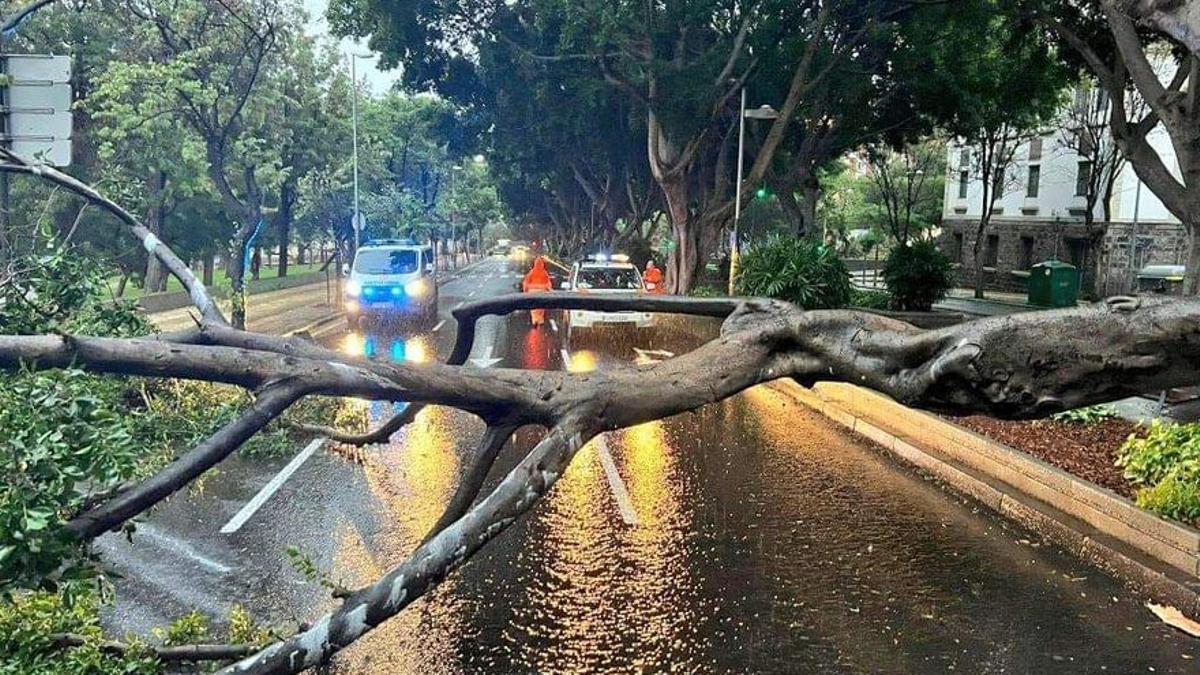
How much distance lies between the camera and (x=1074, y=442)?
32.7 feet

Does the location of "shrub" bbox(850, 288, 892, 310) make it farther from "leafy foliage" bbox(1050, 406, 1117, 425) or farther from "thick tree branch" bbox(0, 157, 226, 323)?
"thick tree branch" bbox(0, 157, 226, 323)

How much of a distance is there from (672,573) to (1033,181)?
42.6m

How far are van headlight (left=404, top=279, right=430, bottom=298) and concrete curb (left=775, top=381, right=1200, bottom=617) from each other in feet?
44.9

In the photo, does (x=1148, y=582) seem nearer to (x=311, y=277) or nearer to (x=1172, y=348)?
(x=1172, y=348)

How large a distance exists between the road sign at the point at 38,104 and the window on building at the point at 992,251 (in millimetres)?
44741

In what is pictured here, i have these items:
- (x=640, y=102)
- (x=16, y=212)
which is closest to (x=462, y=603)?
(x=640, y=102)

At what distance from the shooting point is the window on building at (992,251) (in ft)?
152

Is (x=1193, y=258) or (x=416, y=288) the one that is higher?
(x=1193, y=258)

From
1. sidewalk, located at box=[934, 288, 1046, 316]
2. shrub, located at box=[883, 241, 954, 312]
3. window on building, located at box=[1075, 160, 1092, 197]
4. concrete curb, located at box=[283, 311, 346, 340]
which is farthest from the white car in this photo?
window on building, located at box=[1075, 160, 1092, 197]

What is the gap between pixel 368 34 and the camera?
25500 mm

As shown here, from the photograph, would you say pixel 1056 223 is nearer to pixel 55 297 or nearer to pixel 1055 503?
pixel 1055 503

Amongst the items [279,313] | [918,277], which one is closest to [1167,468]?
Answer: [918,277]

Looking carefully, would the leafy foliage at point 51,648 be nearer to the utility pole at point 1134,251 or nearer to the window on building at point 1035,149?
the utility pole at point 1134,251

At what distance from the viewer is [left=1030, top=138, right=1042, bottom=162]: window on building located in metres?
42.8
